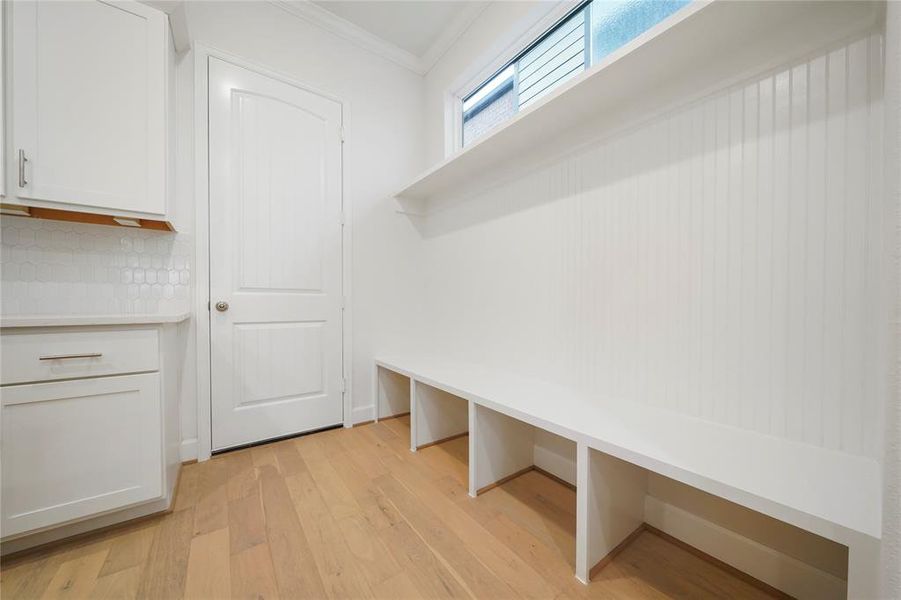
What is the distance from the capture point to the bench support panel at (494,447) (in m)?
1.47

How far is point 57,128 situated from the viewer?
4.07ft

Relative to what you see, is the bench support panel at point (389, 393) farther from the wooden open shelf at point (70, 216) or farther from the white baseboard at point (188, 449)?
the wooden open shelf at point (70, 216)

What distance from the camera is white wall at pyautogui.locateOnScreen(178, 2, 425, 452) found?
1949mm

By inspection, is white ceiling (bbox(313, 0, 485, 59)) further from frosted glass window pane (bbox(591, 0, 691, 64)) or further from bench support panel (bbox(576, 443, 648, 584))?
bench support panel (bbox(576, 443, 648, 584))

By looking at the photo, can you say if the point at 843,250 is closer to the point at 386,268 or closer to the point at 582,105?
the point at 582,105

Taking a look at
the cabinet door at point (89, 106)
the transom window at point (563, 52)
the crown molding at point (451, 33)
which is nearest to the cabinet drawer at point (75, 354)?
the cabinet door at point (89, 106)

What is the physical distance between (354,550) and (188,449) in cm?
125

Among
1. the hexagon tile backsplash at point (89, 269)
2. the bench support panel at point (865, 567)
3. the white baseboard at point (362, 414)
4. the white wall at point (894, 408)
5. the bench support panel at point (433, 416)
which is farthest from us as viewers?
the white baseboard at point (362, 414)

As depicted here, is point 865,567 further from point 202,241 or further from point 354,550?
point 202,241

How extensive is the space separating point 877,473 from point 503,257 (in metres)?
1.47

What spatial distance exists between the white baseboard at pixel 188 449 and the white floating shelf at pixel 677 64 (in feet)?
7.09

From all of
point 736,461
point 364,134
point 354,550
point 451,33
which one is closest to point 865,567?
point 736,461

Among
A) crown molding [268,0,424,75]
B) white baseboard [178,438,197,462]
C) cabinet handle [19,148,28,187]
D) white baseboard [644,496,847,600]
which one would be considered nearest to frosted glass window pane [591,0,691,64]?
crown molding [268,0,424,75]

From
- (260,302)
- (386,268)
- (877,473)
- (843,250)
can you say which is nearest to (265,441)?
(260,302)
